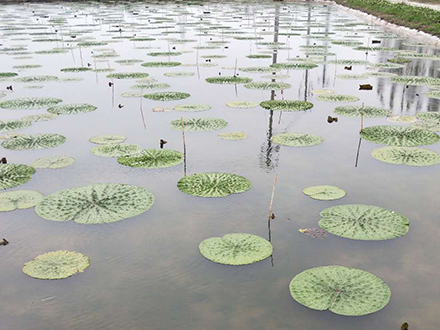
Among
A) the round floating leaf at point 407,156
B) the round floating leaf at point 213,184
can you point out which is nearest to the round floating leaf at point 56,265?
→ the round floating leaf at point 213,184

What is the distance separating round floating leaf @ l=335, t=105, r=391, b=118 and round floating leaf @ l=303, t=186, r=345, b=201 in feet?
7.21

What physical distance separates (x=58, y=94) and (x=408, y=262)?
5449 mm

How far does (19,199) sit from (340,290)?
229 centimetres

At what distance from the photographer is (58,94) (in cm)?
653

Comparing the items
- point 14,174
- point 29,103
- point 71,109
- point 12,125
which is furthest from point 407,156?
point 29,103

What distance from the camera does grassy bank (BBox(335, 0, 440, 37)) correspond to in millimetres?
13469

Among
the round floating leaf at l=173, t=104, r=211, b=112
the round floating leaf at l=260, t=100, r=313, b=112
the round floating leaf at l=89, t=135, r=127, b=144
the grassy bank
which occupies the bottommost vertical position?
the round floating leaf at l=89, t=135, r=127, b=144

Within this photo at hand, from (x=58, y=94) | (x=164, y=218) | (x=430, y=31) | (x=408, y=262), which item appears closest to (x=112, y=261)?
(x=164, y=218)

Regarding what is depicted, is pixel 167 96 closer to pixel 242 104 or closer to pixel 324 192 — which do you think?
pixel 242 104

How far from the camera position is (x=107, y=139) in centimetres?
452

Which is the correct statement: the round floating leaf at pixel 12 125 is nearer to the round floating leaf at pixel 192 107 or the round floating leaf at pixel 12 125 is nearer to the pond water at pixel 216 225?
the pond water at pixel 216 225

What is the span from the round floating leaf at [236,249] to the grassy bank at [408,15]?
1176cm

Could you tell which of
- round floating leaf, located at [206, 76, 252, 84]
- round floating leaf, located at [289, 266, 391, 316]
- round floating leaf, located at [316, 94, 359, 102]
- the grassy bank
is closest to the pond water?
round floating leaf, located at [289, 266, 391, 316]

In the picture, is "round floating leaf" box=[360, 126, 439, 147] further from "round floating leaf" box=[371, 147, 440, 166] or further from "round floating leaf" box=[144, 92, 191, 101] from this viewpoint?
"round floating leaf" box=[144, 92, 191, 101]
